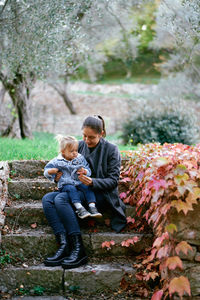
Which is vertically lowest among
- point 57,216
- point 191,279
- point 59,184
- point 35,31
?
point 191,279

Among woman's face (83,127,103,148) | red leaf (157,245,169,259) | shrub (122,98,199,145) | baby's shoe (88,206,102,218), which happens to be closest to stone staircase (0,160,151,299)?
baby's shoe (88,206,102,218)

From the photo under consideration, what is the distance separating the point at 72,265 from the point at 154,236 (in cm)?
92

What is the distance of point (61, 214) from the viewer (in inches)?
141

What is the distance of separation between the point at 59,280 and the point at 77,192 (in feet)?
3.07

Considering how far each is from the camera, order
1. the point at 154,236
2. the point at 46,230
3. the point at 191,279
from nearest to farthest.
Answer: the point at 191,279, the point at 154,236, the point at 46,230

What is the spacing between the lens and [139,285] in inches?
130

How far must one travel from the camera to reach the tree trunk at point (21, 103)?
383 inches

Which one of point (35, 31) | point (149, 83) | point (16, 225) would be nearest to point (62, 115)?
point (149, 83)

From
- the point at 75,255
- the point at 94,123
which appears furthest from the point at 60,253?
the point at 94,123

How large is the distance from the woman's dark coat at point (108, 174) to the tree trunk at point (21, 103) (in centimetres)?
608

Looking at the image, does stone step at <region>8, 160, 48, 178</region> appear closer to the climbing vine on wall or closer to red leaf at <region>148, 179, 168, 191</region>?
the climbing vine on wall

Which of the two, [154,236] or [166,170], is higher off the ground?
[166,170]

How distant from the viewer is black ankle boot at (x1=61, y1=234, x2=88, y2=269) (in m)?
3.34

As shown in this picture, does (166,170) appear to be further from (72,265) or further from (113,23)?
(113,23)
